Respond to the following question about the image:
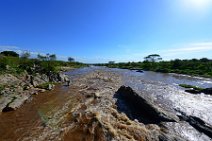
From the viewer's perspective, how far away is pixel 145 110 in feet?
65.5

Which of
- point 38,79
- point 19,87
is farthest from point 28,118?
point 38,79

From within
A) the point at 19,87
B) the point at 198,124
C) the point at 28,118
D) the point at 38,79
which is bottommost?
the point at 198,124

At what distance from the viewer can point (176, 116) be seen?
18906 millimetres

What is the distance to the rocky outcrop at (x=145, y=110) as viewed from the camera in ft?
59.0

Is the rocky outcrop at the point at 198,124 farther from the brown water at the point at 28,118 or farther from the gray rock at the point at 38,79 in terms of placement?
the gray rock at the point at 38,79

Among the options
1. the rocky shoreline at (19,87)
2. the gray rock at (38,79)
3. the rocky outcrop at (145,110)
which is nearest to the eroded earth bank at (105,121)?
the rocky outcrop at (145,110)

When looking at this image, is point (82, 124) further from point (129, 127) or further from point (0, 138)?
point (0, 138)

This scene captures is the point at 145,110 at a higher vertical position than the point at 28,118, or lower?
higher

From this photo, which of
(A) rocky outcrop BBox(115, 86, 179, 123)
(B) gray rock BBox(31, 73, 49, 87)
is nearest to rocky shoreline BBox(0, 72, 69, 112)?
(B) gray rock BBox(31, 73, 49, 87)

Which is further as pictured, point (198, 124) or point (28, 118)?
point (28, 118)

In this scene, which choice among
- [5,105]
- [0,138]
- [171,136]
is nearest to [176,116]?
[171,136]

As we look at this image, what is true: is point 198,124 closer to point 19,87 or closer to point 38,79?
point 19,87

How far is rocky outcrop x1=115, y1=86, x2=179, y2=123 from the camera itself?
18.0 metres

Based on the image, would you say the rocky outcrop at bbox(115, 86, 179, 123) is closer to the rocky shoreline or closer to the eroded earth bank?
the eroded earth bank
